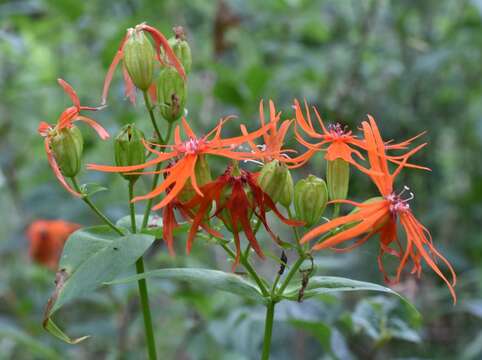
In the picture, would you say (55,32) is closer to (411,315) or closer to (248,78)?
(248,78)

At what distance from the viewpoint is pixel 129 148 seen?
0.74 metres

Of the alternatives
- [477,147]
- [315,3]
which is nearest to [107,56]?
[315,3]

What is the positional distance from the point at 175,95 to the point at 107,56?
3.23 ft

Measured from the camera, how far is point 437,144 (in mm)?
2098

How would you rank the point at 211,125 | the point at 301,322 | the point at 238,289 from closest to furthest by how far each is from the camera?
the point at 238,289 < the point at 301,322 < the point at 211,125

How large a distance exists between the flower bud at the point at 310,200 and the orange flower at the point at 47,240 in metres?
1.07

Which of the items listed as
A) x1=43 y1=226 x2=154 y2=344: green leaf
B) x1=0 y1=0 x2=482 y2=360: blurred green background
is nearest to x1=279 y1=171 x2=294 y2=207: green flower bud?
x1=43 y1=226 x2=154 y2=344: green leaf

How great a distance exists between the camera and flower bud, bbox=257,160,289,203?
70 centimetres

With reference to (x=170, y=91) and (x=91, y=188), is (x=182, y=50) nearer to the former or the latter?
(x=170, y=91)

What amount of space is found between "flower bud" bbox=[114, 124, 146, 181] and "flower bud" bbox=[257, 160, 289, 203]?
13cm

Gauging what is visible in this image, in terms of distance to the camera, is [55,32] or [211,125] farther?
[55,32]

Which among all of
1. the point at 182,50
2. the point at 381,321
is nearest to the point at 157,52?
the point at 182,50

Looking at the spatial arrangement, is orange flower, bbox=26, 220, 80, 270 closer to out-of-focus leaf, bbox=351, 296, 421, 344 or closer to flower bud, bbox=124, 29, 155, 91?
out-of-focus leaf, bbox=351, 296, 421, 344

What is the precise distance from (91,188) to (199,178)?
148 mm
